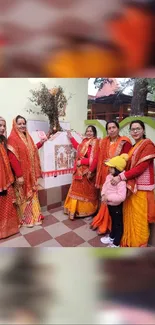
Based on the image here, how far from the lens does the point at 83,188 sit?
47.1 inches

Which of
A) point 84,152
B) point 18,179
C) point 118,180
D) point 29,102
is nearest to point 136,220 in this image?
point 118,180

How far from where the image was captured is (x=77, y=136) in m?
1.05

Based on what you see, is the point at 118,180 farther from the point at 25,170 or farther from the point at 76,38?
the point at 76,38

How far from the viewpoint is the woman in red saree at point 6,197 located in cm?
97

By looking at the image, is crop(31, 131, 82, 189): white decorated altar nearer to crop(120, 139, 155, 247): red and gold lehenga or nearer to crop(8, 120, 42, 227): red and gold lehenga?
crop(8, 120, 42, 227): red and gold lehenga

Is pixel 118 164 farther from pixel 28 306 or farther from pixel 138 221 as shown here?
pixel 28 306

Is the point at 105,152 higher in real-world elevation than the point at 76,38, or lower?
lower

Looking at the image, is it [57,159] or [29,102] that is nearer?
[29,102]

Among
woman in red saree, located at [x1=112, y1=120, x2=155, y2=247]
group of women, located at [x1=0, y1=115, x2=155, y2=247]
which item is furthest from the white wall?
woman in red saree, located at [x1=112, y1=120, x2=155, y2=247]

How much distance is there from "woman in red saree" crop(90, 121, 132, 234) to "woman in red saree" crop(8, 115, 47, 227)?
1.16 ft

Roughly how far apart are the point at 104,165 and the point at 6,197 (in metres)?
0.59

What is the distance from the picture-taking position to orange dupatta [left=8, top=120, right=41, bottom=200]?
1023 millimetres

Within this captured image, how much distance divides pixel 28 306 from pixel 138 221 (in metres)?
0.69

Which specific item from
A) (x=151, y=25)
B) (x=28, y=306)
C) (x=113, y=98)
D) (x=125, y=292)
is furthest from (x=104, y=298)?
(x=113, y=98)
